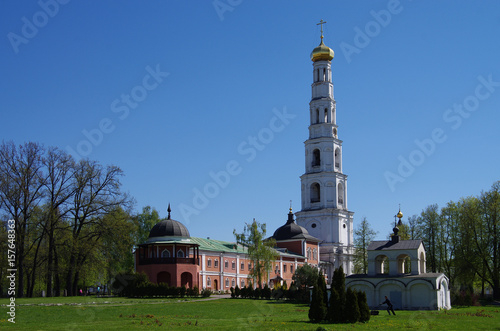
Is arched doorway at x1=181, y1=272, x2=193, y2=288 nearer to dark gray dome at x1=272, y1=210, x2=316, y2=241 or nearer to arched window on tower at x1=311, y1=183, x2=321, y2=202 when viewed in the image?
dark gray dome at x1=272, y1=210, x2=316, y2=241

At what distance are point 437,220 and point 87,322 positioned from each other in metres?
41.1

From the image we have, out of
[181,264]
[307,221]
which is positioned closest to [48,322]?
[181,264]

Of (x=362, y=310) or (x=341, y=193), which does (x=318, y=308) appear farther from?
(x=341, y=193)

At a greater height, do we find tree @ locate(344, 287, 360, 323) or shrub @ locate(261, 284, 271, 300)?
tree @ locate(344, 287, 360, 323)

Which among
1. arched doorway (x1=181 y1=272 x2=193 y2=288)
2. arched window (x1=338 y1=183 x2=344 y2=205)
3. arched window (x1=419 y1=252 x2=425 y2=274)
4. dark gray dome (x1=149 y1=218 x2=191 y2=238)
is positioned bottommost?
arched doorway (x1=181 y1=272 x2=193 y2=288)

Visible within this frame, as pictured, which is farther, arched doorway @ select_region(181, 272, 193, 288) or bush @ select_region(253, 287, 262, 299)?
arched doorway @ select_region(181, 272, 193, 288)

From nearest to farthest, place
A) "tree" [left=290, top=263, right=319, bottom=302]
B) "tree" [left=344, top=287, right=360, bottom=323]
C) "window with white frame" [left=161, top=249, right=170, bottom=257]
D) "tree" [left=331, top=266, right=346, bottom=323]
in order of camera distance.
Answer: "tree" [left=344, top=287, right=360, bottom=323] < "tree" [left=331, top=266, right=346, bottom=323] < "tree" [left=290, top=263, right=319, bottom=302] < "window with white frame" [left=161, top=249, right=170, bottom=257]

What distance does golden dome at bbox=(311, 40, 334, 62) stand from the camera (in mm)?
79062

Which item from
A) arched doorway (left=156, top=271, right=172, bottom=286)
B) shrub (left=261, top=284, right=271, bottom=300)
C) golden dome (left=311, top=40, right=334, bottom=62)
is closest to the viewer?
shrub (left=261, top=284, right=271, bottom=300)

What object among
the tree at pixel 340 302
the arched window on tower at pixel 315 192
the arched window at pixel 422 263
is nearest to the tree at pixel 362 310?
the tree at pixel 340 302

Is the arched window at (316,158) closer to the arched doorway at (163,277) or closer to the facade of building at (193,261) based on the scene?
the facade of building at (193,261)

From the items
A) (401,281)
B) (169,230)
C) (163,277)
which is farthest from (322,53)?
(401,281)

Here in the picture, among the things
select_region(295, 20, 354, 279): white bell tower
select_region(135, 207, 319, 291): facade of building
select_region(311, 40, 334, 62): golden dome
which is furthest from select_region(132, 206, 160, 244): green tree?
select_region(311, 40, 334, 62): golden dome

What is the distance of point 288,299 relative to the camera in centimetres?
4750
